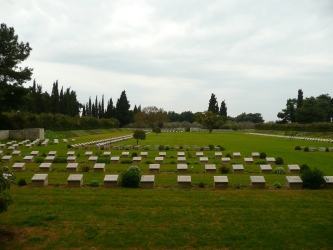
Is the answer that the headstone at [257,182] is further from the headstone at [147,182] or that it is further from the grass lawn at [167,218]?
the headstone at [147,182]

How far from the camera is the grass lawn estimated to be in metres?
7.35

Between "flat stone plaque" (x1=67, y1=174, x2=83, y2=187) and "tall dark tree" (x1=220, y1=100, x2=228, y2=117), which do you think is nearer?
"flat stone plaque" (x1=67, y1=174, x2=83, y2=187)

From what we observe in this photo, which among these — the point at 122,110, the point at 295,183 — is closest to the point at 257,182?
the point at 295,183

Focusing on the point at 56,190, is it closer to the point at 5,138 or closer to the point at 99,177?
the point at 99,177

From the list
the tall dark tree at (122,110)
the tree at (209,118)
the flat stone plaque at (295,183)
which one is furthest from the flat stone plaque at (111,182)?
the tall dark tree at (122,110)

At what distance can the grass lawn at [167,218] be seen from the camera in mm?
7348

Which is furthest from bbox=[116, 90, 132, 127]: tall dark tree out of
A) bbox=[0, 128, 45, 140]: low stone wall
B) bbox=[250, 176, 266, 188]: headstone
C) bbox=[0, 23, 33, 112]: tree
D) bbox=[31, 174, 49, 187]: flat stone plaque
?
bbox=[250, 176, 266, 188]: headstone

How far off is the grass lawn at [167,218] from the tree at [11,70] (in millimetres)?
28535

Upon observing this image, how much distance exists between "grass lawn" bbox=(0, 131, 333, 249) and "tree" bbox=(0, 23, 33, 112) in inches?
1123

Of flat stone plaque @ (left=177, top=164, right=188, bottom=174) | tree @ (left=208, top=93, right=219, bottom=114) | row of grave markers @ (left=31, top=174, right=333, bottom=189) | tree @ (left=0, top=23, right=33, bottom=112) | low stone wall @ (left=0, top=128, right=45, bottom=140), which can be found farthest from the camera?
tree @ (left=208, top=93, right=219, bottom=114)

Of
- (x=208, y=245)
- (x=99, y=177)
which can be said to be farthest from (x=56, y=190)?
(x=208, y=245)

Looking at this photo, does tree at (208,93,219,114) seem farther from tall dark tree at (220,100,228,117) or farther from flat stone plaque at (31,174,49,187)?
flat stone plaque at (31,174,49,187)

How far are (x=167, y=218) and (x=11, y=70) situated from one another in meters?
36.2

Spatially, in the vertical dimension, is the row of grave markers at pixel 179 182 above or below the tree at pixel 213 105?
below
